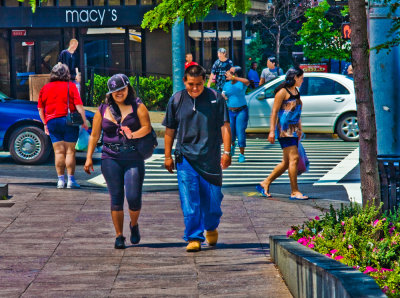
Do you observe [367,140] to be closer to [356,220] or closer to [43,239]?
[356,220]

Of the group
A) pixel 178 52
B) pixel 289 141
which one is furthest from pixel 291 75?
pixel 178 52

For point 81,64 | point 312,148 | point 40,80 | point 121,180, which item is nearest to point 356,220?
point 121,180

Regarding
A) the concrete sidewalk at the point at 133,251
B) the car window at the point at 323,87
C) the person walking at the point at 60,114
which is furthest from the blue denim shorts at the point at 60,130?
the car window at the point at 323,87

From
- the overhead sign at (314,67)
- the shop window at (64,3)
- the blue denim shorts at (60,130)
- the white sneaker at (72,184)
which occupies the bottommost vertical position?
the white sneaker at (72,184)

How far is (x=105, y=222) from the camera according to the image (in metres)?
9.74

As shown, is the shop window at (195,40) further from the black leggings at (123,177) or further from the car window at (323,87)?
the black leggings at (123,177)

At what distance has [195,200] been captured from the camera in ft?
26.9

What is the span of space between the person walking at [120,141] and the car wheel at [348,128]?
11.7 metres

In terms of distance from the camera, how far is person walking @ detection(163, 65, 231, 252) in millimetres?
8117

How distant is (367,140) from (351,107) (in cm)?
1263

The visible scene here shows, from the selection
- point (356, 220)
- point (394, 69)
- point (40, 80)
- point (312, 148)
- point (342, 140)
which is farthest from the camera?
point (40, 80)

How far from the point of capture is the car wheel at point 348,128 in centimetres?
1936

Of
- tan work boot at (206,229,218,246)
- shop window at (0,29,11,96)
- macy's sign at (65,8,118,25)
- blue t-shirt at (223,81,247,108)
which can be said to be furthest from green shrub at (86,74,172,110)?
tan work boot at (206,229,218,246)

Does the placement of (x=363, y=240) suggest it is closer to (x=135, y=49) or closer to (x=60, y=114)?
(x=60, y=114)
